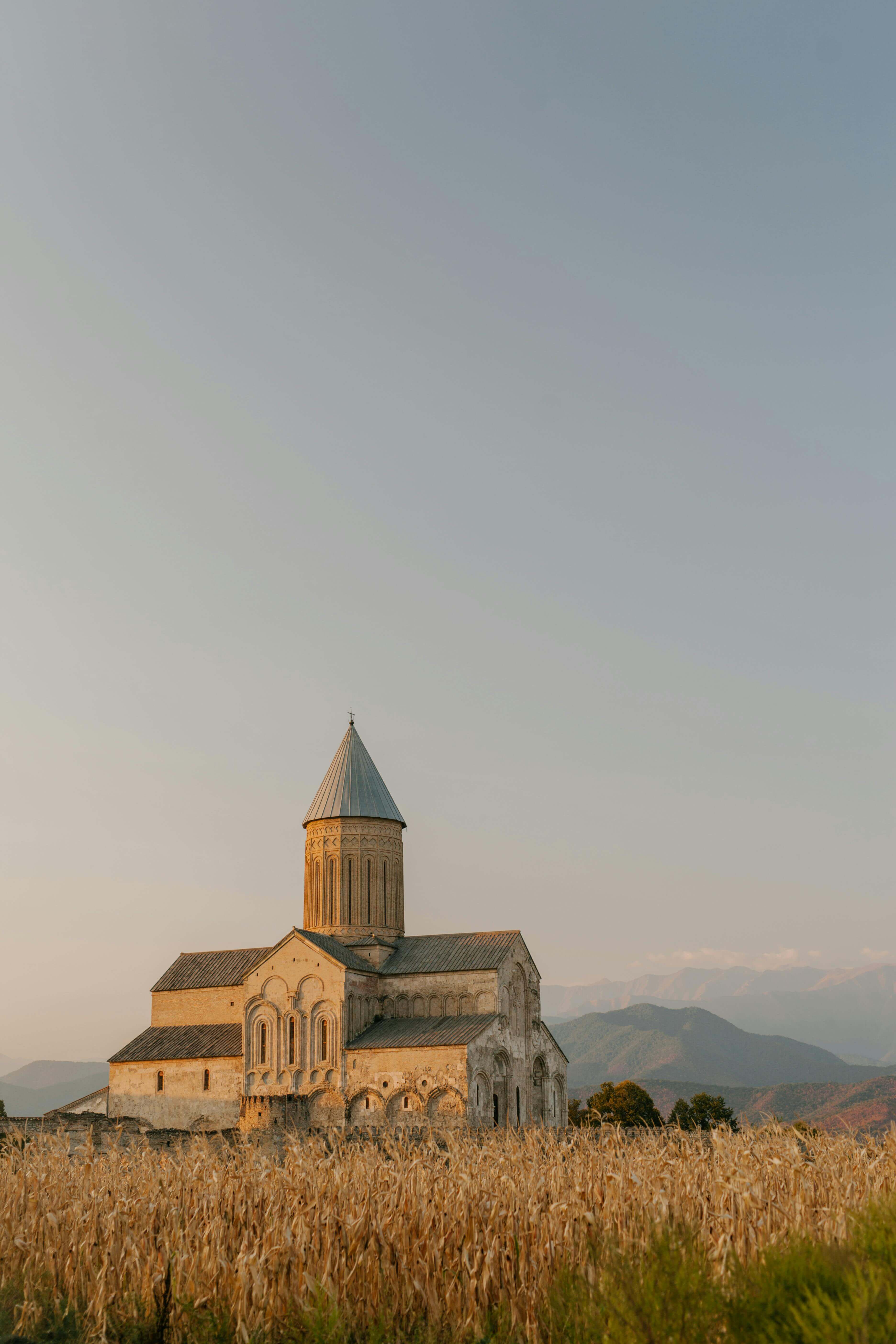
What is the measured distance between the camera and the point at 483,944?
40969 millimetres

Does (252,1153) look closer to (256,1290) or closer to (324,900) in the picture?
(256,1290)

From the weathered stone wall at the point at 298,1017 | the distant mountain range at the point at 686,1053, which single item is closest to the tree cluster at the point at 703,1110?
the weathered stone wall at the point at 298,1017

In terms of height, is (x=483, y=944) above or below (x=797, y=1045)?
above

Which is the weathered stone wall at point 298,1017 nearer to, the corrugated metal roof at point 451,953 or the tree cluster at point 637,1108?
the corrugated metal roof at point 451,953

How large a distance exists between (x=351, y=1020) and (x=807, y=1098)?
7575 centimetres

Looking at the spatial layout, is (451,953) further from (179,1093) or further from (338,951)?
(179,1093)

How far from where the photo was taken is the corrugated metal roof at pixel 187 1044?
41.0 metres

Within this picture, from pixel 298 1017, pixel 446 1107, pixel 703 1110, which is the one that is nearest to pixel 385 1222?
pixel 446 1107

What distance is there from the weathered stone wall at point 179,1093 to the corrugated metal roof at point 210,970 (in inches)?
147

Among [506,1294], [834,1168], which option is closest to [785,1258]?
[506,1294]

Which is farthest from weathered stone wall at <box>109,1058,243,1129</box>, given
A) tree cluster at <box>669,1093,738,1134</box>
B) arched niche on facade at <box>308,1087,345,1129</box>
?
tree cluster at <box>669,1093,738,1134</box>

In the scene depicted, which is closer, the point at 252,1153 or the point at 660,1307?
the point at 660,1307

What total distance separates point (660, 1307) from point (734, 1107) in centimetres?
11069

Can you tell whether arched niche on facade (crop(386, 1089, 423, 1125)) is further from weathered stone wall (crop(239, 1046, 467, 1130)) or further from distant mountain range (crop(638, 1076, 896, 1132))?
distant mountain range (crop(638, 1076, 896, 1132))
